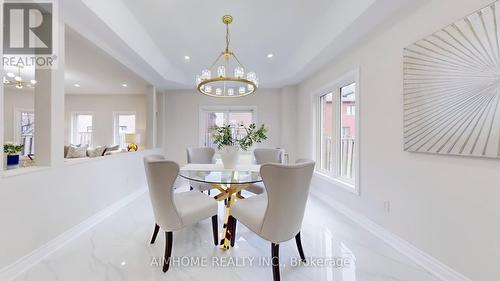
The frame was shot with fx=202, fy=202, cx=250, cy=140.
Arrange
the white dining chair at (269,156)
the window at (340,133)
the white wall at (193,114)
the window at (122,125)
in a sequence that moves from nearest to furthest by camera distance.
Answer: the window at (340,133)
the white dining chair at (269,156)
the white wall at (193,114)
the window at (122,125)

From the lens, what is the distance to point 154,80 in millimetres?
4320

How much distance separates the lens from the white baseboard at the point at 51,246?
160 centimetres

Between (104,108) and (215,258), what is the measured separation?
22.1 feet

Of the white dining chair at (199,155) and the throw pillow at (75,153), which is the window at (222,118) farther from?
A: the throw pillow at (75,153)

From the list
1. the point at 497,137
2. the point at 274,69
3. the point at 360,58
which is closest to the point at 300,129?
the point at 274,69

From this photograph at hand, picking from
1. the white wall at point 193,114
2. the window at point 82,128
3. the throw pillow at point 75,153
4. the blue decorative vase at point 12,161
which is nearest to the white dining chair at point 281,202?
the blue decorative vase at point 12,161

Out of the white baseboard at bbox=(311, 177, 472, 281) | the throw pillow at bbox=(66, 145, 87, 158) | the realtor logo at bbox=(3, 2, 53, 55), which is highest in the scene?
the realtor logo at bbox=(3, 2, 53, 55)

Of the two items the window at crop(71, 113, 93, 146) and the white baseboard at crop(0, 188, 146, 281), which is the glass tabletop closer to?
the white baseboard at crop(0, 188, 146, 281)

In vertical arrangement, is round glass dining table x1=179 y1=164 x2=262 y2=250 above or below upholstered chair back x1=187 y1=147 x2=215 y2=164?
below

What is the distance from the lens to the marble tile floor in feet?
5.39

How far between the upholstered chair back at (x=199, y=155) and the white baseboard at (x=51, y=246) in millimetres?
1315

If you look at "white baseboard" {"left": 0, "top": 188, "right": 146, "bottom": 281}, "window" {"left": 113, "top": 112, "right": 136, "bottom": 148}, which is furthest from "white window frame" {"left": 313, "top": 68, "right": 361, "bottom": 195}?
"window" {"left": 113, "top": 112, "right": 136, "bottom": 148}

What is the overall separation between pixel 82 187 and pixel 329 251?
2.89 meters

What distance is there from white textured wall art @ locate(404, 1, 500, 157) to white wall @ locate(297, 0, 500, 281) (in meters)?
0.10
